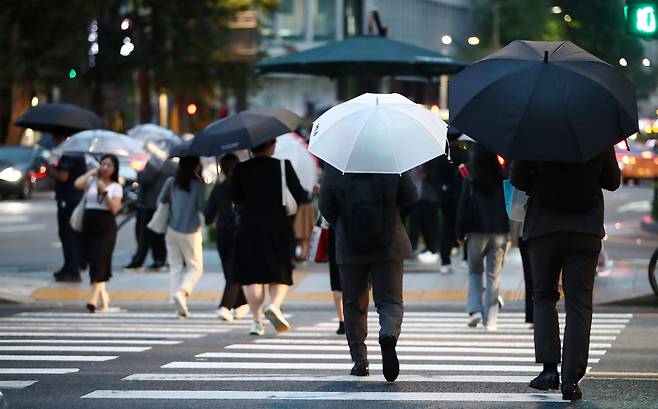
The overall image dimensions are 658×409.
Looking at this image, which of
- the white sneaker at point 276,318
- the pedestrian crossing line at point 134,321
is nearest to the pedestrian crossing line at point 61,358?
the white sneaker at point 276,318

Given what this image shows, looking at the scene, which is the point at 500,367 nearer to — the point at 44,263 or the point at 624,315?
the point at 624,315

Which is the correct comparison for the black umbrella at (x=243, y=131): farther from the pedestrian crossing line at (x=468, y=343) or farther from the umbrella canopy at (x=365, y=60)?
the umbrella canopy at (x=365, y=60)

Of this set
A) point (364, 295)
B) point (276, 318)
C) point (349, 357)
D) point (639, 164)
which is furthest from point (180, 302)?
point (639, 164)

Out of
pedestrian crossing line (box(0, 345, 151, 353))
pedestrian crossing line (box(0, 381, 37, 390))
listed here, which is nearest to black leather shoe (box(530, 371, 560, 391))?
pedestrian crossing line (box(0, 381, 37, 390))

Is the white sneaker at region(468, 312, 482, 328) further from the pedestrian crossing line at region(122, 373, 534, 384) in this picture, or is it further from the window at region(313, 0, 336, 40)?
the window at region(313, 0, 336, 40)

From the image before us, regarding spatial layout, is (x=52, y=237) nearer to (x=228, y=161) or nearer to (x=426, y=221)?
(x=426, y=221)

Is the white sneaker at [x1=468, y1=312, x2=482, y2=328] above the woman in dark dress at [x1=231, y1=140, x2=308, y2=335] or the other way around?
the other way around

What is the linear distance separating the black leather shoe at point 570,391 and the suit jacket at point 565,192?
2.95 ft

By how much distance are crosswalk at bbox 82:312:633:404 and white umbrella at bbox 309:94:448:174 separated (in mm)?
1437

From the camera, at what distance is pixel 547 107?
9.47 meters

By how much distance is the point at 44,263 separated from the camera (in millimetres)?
24531

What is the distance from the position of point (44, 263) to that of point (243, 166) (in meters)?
11.2

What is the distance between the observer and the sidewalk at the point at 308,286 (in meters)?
18.8

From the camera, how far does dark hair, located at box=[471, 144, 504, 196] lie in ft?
47.9
